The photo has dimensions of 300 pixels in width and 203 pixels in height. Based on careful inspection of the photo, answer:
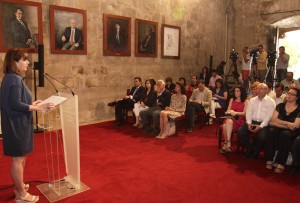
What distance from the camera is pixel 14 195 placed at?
3.16 metres

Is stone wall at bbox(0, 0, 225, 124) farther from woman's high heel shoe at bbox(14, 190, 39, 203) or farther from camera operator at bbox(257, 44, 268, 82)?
woman's high heel shoe at bbox(14, 190, 39, 203)

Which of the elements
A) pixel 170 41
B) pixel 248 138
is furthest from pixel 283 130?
pixel 170 41

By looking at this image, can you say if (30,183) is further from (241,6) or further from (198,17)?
(241,6)

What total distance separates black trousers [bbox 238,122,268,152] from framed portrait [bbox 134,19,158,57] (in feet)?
14.6

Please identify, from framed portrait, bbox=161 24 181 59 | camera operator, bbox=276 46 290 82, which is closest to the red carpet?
framed portrait, bbox=161 24 181 59

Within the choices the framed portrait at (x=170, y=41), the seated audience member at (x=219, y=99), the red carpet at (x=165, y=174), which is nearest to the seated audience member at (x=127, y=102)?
the red carpet at (x=165, y=174)

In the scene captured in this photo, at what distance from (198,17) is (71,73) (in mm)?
5590

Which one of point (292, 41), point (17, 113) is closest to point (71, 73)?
point (17, 113)

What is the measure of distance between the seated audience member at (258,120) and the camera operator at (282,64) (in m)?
5.27

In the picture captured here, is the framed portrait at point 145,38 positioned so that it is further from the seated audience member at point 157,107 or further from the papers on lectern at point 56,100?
the papers on lectern at point 56,100

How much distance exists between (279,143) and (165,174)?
5.53 ft

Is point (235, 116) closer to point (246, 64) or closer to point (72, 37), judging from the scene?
point (72, 37)

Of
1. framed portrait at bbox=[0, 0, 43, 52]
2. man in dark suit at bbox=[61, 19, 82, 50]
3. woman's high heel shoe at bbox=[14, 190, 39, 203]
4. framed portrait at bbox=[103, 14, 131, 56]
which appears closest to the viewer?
woman's high heel shoe at bbox=[14, 190, 39, 203]

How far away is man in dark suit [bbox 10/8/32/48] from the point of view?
5.66m
